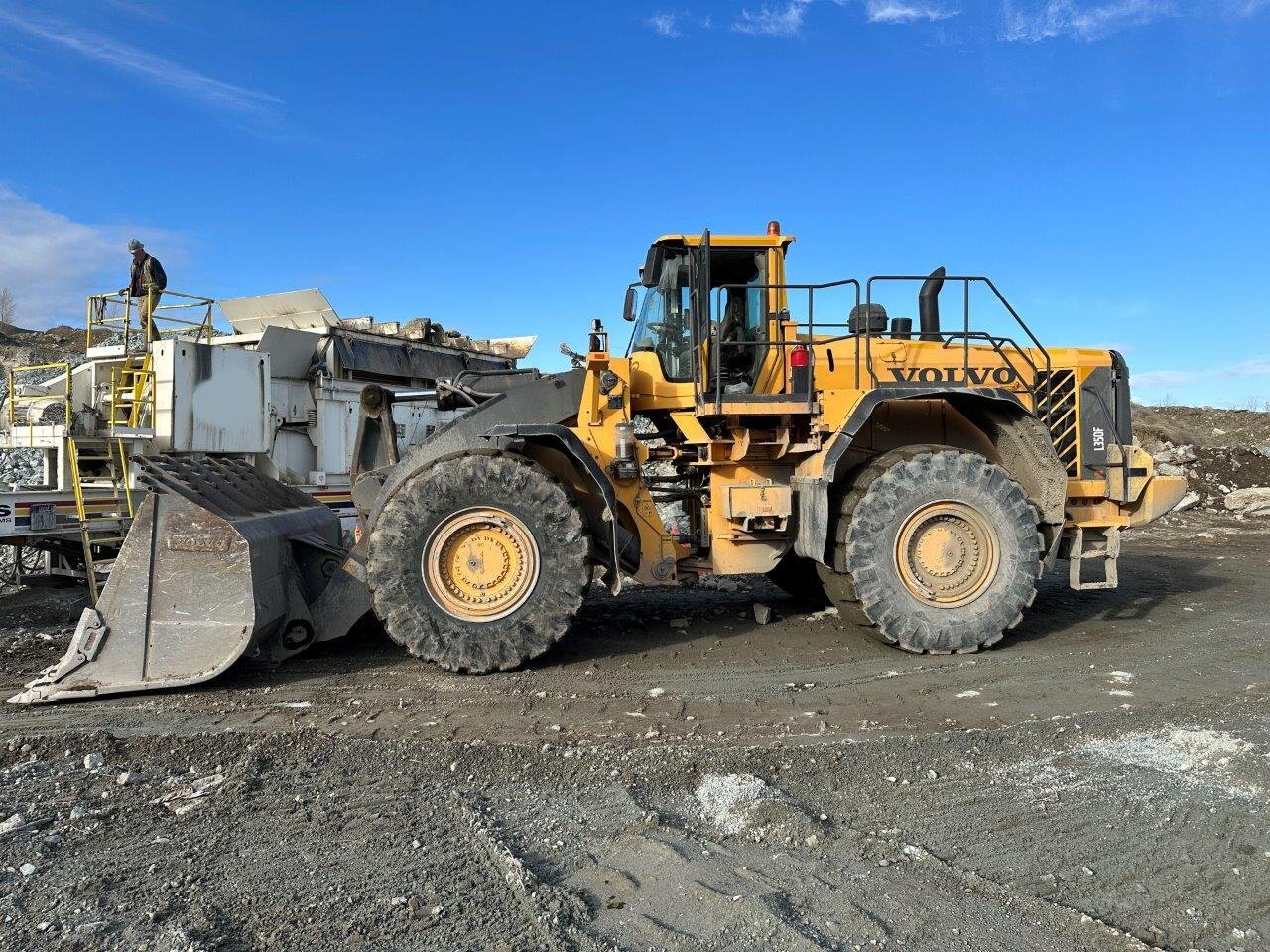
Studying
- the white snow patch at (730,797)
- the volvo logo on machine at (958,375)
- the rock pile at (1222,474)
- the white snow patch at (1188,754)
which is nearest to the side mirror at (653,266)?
the volvo logo on machine at (958,375)

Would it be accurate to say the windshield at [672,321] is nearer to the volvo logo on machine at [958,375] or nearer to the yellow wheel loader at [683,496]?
the yellow wheel loader at [683,496]

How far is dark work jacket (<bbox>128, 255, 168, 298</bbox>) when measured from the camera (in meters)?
10.2

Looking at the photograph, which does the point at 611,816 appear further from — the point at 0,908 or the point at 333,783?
the point at 0,908

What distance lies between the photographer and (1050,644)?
6043 mm

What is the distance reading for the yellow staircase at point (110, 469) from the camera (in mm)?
7023

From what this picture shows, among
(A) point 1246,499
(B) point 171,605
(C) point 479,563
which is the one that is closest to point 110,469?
(B) point 171,605

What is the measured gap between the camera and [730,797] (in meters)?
3.47

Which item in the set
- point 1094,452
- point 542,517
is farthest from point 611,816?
point 1094,452

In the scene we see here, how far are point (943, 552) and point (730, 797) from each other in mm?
2944

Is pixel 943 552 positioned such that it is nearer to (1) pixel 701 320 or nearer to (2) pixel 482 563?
(1) pixel 701 320

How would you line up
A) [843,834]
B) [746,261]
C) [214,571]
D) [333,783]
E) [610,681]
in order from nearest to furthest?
1. [843,834]
2. [333,783]
3. [214,571]
4. [610,681]
5. [746,261]

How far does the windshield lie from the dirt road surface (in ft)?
6.84

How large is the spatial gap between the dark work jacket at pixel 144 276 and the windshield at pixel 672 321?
7.09m

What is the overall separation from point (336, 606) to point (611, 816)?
295 centimetres
